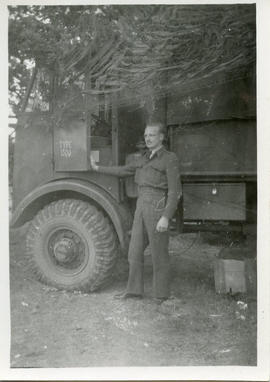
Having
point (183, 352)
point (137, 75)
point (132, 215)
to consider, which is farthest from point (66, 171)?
point (183, 352)

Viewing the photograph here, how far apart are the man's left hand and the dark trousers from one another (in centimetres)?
11

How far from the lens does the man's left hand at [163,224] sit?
419 cm

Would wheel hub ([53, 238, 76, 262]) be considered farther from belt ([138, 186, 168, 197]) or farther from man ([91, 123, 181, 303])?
belt ([138, 186, 168, 197])

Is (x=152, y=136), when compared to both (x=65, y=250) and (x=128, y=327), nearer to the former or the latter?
(x=65, y=250)

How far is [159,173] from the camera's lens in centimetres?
429

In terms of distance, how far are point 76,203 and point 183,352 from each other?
1619 mm

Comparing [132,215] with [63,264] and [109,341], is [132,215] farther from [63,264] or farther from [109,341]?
[109,341]

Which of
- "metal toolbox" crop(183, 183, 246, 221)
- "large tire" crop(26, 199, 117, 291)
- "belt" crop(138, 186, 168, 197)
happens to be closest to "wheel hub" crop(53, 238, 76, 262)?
"large tire" crop(26, 199, 117, 291)

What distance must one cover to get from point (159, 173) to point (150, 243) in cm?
62

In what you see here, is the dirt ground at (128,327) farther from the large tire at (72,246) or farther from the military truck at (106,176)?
the military truck at (106,176)

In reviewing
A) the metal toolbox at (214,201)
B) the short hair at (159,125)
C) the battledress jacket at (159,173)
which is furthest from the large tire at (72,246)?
the short hair at (159,125)

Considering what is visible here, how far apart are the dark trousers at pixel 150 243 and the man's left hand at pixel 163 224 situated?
4.5 inches

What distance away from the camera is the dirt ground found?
12.1ft

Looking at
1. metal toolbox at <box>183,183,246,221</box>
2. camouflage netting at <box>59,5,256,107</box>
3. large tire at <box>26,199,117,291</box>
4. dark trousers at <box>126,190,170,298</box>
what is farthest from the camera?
large tire at <box>26,199,117,291</box>
